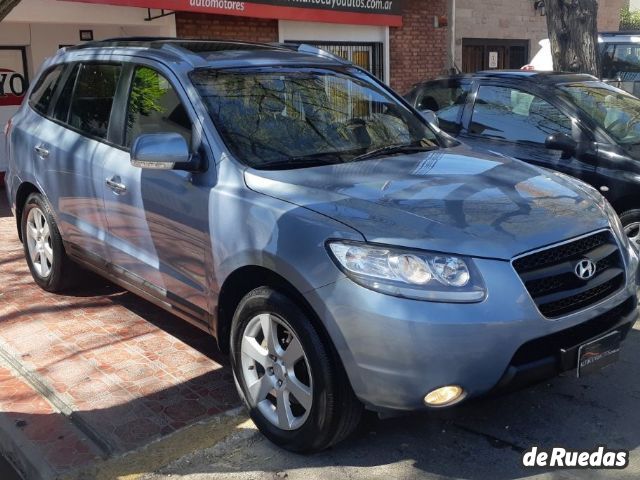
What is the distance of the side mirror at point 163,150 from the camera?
3.74 meters

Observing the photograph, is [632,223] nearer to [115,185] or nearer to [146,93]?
[146,93]

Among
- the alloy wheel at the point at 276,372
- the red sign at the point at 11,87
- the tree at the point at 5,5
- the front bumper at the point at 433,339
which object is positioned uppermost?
the tree at the point at 5,5

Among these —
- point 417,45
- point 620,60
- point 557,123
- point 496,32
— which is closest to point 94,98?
point 557,123

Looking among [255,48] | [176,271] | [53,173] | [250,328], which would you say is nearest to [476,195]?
[250,328]

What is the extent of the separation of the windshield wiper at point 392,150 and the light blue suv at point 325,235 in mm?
21

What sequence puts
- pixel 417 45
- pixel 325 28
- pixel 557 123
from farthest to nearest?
pixel 417 45 < pixel 325 28 < pixel 557 123

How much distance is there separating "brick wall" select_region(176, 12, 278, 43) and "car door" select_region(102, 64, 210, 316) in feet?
22.1

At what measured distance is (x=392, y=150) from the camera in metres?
4.19

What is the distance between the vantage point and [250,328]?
11.6ft

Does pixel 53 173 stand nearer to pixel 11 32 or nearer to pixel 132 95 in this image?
pixel 132 95

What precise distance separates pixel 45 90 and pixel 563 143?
4.04 meters

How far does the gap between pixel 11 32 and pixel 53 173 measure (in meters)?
6.09

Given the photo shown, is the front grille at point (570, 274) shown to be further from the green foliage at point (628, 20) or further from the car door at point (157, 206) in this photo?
the green foliage at point (628, 20)

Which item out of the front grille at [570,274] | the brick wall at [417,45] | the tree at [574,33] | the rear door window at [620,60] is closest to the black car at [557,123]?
the tree at [574,33]
